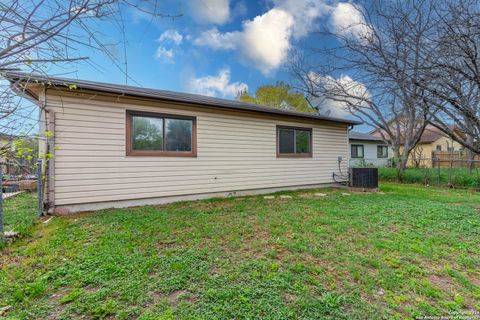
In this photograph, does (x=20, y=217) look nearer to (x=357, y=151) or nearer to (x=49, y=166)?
(x=49, y=166)

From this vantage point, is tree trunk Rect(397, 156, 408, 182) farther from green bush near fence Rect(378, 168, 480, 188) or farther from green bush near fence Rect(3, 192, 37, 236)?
green bush near fence Rect(3, 192, 37, 236)

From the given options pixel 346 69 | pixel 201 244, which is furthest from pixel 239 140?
pixel 201 244

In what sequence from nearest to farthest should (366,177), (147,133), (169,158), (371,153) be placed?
(147,133)
(169,158)
(366,177)
(371,153)

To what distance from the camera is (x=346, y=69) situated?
4.91 meters

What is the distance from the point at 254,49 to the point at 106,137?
269 inches

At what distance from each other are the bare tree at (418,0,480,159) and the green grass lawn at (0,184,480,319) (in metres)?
2.19

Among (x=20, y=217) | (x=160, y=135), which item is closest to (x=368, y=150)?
(x=160, y=135)

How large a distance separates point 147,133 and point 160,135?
0.30 m

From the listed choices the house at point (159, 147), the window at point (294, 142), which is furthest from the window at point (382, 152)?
the window at point (294, 142)

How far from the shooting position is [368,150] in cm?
1881

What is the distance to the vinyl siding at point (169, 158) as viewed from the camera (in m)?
4.63

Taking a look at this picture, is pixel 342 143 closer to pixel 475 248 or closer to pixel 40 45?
pixel 475 248

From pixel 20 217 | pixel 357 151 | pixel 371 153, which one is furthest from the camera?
pixel 371 153

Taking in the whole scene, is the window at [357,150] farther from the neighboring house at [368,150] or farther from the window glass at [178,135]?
the window glass at [178,135]
